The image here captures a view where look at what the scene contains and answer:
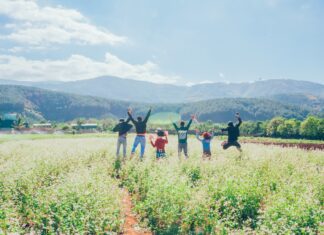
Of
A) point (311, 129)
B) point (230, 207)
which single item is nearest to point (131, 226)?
point (230, 207)

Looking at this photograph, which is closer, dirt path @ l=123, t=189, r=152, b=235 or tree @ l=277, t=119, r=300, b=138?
dirt path @ l=123, t=189, r=152, b=235

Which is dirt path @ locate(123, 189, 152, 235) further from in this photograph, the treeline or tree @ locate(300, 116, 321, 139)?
tree @ locate(300, 116, 321, 139)

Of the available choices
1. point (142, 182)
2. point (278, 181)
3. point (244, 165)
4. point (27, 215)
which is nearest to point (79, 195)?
point (27, 215)

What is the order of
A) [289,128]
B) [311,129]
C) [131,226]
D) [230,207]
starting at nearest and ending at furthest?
1. [230,207]
2. [131,226]
3. [311,129]
4. [289,128]

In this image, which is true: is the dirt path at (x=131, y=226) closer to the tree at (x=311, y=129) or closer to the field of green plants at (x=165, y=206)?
the field of green plants at (x=165, y=206)

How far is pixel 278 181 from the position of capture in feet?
35.2

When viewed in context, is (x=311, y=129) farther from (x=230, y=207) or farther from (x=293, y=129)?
(x=230, y=207)

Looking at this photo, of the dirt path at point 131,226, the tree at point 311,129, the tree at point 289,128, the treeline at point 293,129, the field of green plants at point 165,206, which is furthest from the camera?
the tree at point 289,128

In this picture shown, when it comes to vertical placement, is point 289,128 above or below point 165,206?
below

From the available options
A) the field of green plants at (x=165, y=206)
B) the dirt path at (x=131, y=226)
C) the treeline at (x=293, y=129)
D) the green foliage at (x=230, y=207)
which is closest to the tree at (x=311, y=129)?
the treeline at (x=293, y=129)

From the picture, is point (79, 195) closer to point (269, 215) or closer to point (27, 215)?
point (27, 215)

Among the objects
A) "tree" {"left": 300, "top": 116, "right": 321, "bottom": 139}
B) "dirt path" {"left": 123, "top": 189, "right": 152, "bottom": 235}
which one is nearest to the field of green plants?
"dirt path" {"left": 123, "top": 189, "right": 152, "bottom": 235}

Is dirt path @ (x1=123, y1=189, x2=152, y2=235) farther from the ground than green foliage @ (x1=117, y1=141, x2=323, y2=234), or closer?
closer

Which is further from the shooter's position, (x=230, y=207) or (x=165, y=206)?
(x=230, y=207)
